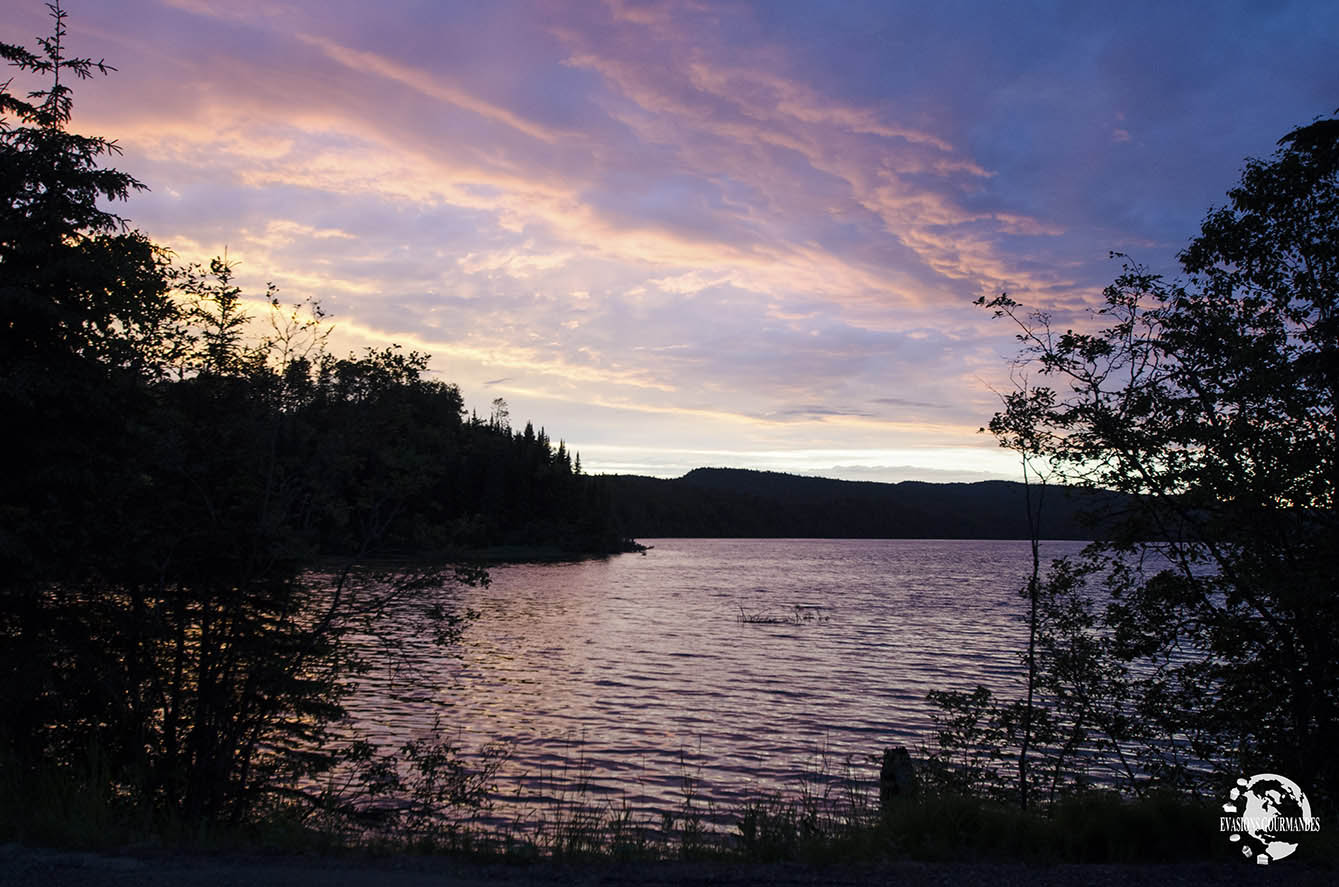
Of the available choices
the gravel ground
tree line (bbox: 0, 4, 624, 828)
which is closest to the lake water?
tree line (bbox: 0, 4, 624, 828)

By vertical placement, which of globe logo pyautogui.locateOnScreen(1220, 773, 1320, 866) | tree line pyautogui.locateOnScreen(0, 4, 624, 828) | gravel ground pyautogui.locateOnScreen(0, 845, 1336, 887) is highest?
tree line pyautogui.locateOnScreen(0, 4, 624, 828)

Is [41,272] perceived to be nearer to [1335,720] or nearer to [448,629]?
[448,629]

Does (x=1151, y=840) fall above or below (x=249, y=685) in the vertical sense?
below

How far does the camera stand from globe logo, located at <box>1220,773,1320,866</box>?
7.78 meters

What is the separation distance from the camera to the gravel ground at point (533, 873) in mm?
6848

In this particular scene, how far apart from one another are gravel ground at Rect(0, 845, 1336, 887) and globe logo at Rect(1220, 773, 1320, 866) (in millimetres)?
286

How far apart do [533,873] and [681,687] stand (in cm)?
2030

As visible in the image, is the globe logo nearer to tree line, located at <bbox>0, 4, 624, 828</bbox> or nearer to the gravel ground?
the gravel ground

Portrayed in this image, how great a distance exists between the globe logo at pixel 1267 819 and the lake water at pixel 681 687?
11.6 feet

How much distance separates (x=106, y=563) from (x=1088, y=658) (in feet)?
43.9

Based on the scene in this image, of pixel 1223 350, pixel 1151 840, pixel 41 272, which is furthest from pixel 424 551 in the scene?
pixel 1223 350

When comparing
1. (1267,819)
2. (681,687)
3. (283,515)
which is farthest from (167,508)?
(681,687)

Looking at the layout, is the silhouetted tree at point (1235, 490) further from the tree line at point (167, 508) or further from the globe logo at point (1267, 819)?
the tree line at point (167, 508)

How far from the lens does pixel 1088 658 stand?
12.6 meters
